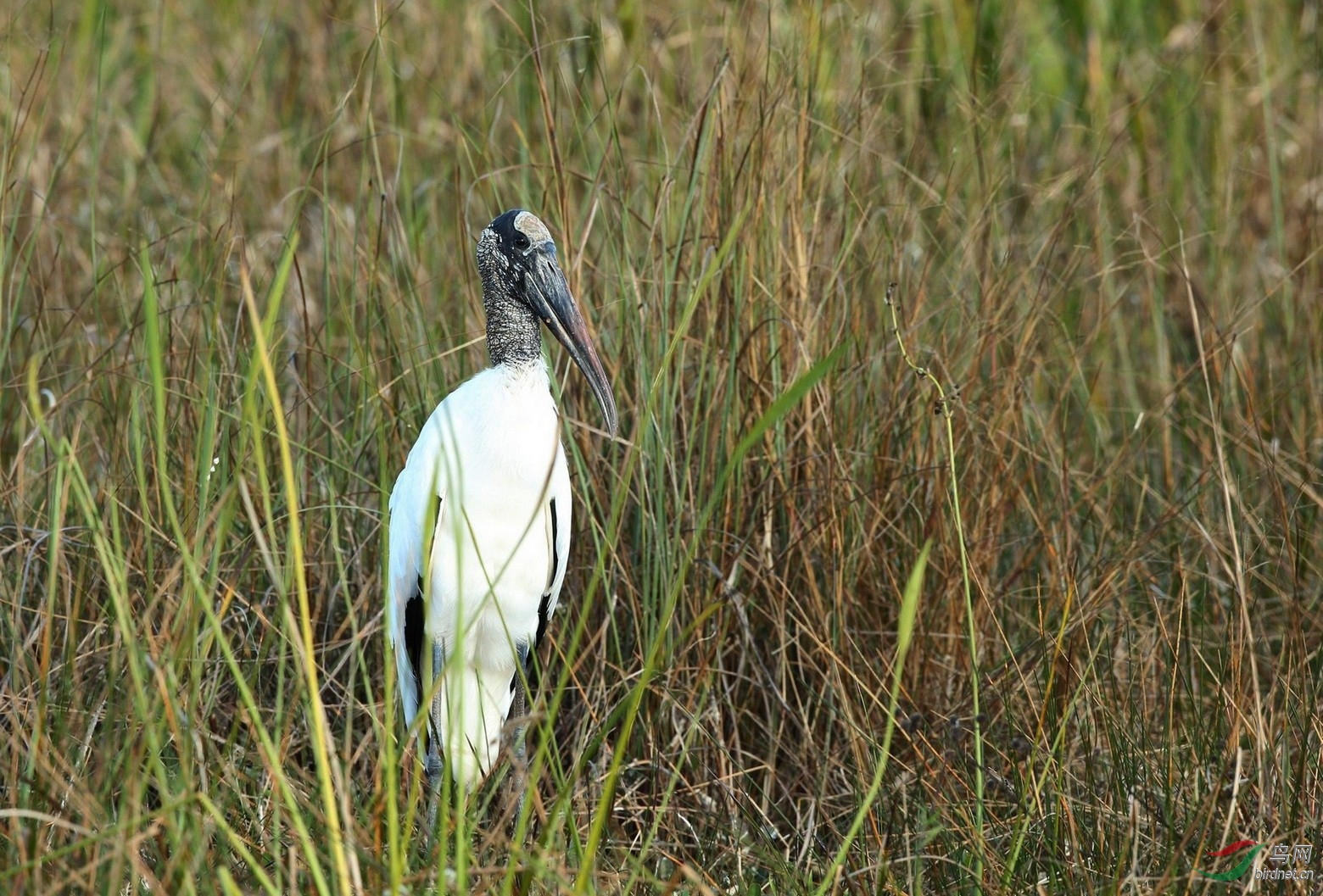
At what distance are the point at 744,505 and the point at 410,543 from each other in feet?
2.14

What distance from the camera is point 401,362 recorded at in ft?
9.58

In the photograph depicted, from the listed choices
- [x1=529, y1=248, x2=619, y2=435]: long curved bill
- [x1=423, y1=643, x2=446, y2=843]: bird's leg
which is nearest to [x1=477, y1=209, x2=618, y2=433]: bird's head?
[x1=529, y1=248, x2=619, y2=435]: long curved bill

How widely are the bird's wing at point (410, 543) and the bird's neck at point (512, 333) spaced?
184mm

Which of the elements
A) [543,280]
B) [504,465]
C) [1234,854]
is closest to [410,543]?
[504,465]

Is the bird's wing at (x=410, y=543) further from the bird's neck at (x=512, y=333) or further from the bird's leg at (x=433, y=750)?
the bird's neck at (x=512, y=333)

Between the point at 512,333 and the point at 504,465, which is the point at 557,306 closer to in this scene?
the point at 512,333

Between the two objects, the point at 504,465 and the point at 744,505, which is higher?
the point at 504,465

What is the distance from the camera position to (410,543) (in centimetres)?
254

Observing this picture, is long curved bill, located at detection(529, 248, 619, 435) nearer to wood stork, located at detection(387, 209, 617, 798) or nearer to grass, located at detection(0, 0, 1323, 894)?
wood stork, located at detection(387, 209, 617, 798)

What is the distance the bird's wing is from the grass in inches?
3.2

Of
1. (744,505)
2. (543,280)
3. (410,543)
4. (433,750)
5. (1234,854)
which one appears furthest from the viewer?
(433,750)

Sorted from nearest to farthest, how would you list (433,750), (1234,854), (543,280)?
1. (1234,854)
2. (543,280)
3. (433,750)

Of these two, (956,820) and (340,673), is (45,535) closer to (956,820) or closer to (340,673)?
(340,673)

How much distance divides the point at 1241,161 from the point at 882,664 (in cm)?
250
